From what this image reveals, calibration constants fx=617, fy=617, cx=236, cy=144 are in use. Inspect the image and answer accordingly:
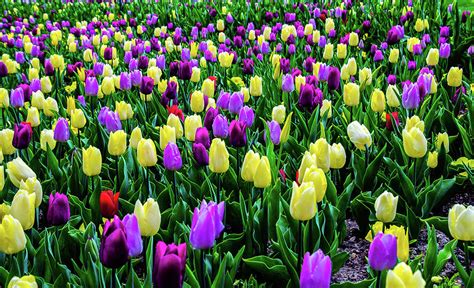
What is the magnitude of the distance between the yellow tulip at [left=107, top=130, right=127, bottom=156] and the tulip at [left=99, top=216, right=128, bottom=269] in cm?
102

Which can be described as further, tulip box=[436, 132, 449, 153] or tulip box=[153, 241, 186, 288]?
tulip box=[436, 132, 449, 153]

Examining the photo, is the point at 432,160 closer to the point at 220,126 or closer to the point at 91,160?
the point at 220,126

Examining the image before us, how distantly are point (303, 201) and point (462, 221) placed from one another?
1.46 ft

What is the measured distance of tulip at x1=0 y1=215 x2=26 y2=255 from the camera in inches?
69.3

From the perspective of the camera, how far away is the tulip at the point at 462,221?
1707 mm

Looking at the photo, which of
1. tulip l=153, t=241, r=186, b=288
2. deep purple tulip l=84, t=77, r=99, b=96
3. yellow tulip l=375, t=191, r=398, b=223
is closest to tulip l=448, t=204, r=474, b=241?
yellow tulip l=375, t=191, r=398, b=223

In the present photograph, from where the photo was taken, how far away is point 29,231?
92.1 inches

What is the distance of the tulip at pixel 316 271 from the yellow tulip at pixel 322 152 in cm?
83

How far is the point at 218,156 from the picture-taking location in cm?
228

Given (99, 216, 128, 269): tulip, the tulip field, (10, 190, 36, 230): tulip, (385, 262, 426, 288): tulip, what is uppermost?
(385, 262, 426, 288): tulip

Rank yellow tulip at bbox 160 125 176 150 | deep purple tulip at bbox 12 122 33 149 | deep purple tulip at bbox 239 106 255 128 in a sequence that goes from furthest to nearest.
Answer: deep purple tulip at bbox 239 106 255 128 < deep purple tulip at bbox 12 122 33 149 < yellow tulip at bbox 160 125 176 150

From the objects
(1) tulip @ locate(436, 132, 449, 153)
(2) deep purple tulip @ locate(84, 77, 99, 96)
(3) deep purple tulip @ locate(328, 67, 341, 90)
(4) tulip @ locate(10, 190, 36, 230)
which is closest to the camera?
(4) tulip @ locate(10, 190, 36, 230)

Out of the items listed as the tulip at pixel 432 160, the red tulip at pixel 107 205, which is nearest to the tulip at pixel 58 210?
the red tulip at pixel 107 205

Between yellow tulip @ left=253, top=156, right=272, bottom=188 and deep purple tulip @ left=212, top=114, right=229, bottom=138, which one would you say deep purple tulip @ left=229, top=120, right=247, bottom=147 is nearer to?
deep purple tulip @ left=212, top=114, right=229, bottom=138
